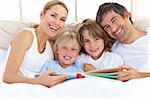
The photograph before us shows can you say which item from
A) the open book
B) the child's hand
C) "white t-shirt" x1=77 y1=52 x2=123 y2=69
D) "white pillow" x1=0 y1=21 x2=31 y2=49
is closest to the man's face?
"white t-shirt" x1=77 y1=52 x2=123 y2=69

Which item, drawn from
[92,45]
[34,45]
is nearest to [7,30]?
[34,45]

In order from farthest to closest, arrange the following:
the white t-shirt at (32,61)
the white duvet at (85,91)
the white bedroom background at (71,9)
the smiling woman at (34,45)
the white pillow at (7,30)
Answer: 1. the white bedroom background at (71,9)
2. the white pillow at (7,30)
3. the white t-shirt at (32,61)
4. the smiling woman at (34,45)
5. the white duvet at (85,91)

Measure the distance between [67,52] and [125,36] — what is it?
1.09ft

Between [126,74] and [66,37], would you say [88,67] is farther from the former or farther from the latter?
[126,74]

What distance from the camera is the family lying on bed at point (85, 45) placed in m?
1.50

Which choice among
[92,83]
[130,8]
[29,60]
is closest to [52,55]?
[29,60]

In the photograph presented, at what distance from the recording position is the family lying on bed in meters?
1.50

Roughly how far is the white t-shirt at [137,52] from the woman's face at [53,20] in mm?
364

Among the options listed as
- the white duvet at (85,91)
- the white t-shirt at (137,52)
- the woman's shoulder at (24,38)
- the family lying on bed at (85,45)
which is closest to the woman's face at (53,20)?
the family lying on bed at (85,45)

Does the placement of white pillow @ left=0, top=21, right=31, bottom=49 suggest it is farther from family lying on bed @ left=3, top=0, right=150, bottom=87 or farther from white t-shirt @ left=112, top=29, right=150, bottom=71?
white t-shirt @ left=112, top=29, right=150, bottom=71

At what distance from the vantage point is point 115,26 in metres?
1.54

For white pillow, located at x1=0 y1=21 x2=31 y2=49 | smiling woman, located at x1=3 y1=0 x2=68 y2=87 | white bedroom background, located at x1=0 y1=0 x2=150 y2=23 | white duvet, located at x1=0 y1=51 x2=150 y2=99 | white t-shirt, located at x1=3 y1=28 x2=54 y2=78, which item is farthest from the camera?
white bedroom background, located at x1=0 y1=0 x2=150 y2=23

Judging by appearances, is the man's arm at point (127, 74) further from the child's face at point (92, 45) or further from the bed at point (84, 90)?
the child's face at point (92, 45)

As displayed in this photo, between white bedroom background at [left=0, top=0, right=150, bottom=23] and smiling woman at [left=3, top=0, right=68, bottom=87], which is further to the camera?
white bedroom background at [left=0, top=0, right=150, bottom=23]
